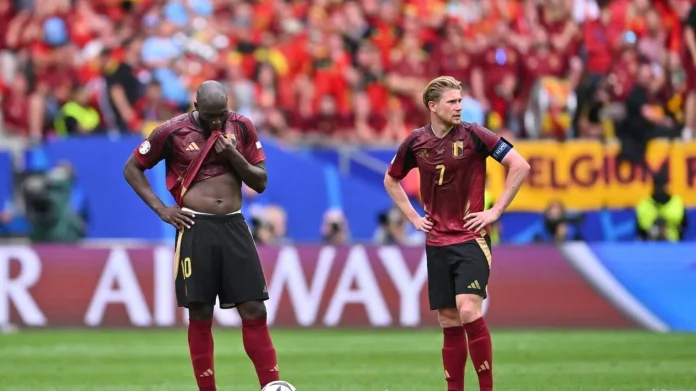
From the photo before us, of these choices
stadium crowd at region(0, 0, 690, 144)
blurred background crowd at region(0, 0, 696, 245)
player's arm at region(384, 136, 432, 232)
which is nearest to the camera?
player's arm at region(384, 136, 432, 232)

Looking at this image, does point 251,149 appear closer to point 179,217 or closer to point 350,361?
point 179,217

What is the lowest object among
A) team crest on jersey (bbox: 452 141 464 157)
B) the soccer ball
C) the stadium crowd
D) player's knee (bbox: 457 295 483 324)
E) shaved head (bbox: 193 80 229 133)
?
the soccer ball

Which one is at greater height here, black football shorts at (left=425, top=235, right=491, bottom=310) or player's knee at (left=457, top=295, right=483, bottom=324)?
black football shorts at (left=425, top=235, right=491, bottom=310)

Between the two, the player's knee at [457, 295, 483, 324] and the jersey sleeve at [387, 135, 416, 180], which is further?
the jersey sleeve at [387, 135, 416, 180]

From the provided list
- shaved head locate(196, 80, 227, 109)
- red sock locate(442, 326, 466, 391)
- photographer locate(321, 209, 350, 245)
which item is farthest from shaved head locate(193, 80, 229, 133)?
photographer locate(321, 209, 350, 245)

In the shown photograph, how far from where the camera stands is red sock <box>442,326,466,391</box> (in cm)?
1059

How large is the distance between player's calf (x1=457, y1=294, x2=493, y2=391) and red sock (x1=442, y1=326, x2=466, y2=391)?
99mm

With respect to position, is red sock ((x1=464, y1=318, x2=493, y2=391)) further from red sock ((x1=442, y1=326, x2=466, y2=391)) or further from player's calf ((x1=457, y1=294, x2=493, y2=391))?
red sock ((x1=442, y1=326, x2=466, y2=391))

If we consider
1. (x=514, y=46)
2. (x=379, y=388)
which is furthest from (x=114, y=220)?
(x=379, y=388)

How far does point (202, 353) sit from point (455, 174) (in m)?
2.30

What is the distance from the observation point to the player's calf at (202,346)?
10.7m

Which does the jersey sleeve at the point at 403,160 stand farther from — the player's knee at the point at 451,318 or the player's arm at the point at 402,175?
the player's knee at the point at 451,318

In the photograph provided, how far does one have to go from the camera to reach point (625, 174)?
2114 centimetres

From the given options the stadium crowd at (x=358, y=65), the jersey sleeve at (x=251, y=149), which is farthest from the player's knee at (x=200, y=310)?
the stadium crowd at (x=358, y=65)
